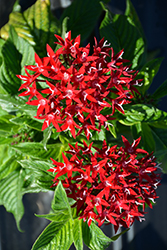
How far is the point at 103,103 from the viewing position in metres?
0.59

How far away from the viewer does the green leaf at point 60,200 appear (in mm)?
A: 579

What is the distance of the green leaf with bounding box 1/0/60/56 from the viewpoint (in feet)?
3.04

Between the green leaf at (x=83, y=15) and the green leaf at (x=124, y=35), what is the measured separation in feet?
0.43

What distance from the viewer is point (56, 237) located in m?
0.73

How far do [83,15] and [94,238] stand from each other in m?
0.83

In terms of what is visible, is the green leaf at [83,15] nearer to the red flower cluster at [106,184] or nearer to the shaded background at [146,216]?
the shaded background at [146,216]

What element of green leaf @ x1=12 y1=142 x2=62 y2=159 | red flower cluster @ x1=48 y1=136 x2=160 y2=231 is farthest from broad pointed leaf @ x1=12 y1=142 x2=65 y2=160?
red flower cluster @ x1=48 y1=136 x2=160 y2=231

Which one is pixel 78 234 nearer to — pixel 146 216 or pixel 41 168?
pixel 41 168

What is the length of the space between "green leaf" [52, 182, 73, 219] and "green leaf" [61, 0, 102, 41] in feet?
2.18

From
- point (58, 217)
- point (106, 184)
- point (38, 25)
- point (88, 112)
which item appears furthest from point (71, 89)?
point (38, 25)

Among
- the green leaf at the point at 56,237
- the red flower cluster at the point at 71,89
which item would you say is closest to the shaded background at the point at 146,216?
the green leaf at the point at 56,237

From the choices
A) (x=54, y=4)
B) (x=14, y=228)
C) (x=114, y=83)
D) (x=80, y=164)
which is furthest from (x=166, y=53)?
(x=14, y=228)

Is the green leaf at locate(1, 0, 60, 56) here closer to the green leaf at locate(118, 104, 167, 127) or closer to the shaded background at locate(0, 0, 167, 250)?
the shaded background at locate(0, 0, 167, 250)

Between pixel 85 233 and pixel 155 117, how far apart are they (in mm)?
393
